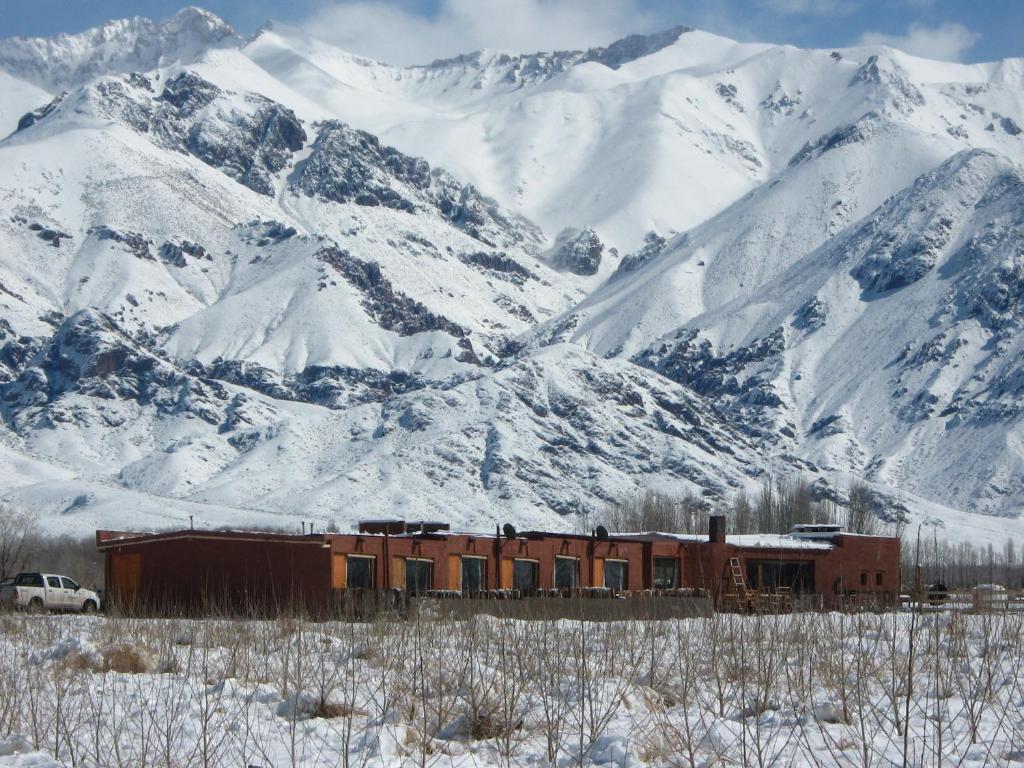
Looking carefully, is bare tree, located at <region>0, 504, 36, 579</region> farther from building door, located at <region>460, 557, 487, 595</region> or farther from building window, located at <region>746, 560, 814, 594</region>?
building window, located at <region>746, 560, 814, 594</region>

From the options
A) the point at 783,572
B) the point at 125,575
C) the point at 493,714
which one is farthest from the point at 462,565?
the point at 493,714

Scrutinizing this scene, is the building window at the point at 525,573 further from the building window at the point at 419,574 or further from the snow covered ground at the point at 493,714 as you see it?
the snow covered ground at the point at 493,714

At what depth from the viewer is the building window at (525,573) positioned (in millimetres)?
57312

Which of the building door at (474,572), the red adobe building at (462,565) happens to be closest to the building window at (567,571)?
the red adobe building at (462,565)

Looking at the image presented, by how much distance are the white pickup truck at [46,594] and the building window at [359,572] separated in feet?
30.1

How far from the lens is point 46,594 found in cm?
4891

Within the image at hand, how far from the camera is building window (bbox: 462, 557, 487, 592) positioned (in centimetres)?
5603

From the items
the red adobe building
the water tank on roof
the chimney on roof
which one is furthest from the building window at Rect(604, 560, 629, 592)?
the water tank on roof

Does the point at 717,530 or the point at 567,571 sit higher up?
the point at 717,530

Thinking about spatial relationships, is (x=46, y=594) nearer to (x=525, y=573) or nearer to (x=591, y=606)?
(x=525, y=573)

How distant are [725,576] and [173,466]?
15228 centimetres

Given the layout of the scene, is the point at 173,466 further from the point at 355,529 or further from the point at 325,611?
the point at 325,611

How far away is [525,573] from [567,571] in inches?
73.3

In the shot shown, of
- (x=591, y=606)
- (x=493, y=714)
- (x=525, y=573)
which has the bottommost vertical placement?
(x=493, y=714)
